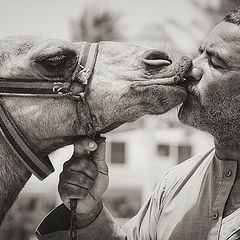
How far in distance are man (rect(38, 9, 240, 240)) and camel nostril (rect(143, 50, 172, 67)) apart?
0.24m

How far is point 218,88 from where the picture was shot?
337 centimetres

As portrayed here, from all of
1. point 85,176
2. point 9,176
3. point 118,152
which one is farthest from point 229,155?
point 118,152

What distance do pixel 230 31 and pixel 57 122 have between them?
1.18 metres

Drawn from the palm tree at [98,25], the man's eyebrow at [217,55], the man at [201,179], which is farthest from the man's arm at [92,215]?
the palm tree at [98,25]

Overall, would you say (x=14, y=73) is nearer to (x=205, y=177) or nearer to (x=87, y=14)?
(x=205, y=177)

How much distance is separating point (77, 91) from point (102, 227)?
93cm

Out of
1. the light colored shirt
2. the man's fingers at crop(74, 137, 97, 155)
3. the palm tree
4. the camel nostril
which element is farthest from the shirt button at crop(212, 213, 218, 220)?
→ the palm tree

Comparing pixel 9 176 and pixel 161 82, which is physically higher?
pixel 161 82

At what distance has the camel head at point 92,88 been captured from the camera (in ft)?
9.96

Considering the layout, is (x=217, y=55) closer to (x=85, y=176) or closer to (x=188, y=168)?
(x=188, y=168)

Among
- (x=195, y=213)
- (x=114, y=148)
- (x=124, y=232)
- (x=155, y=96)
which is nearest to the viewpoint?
(x=155, y=96)

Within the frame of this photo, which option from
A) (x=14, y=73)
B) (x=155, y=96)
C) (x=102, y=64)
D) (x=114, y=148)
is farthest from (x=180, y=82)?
(x=114, y=148)

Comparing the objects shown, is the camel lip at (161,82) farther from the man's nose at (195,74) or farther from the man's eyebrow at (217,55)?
the man's eyebrow at (217,55)

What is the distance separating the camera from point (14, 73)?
3.13 m
